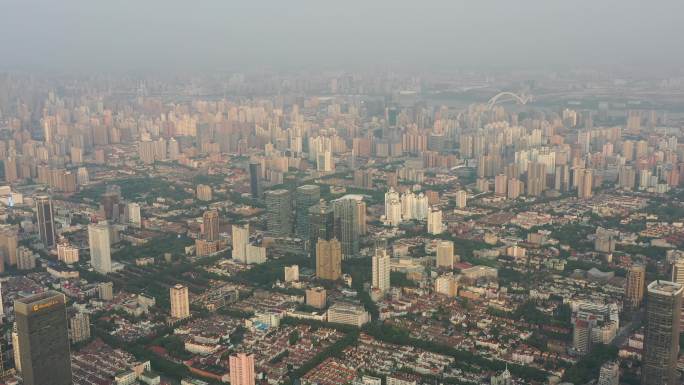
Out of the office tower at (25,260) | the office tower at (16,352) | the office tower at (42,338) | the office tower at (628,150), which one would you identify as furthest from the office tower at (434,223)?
the office tower at (628,150)

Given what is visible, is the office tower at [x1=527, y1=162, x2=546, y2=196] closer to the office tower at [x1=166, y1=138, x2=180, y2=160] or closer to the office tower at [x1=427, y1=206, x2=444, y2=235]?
the office tower at [x1=427, y1=206, x2=444, y2=235]

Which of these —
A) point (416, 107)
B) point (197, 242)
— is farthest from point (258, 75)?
point (197, 242)

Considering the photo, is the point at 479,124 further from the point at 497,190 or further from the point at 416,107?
the point at 497,190

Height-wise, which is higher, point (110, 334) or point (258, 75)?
point (258, 75)

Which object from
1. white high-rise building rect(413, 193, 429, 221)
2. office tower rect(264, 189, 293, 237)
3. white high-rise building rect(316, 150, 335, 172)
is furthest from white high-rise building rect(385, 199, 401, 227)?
white high-rise building rect(316, 150, 335, 172)

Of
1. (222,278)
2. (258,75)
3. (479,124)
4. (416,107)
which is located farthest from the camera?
(258,75)

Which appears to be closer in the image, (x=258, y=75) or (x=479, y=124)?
(x=479, y=124)

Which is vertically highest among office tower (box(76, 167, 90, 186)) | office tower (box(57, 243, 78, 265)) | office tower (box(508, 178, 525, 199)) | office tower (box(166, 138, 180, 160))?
office tower (box(166, 138, 180, 160))
